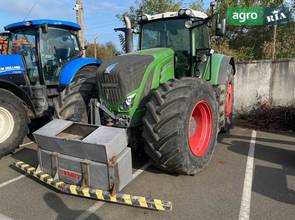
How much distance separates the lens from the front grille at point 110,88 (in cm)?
404

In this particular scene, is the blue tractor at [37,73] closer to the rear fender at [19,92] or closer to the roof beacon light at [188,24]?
the rear fender at [19,92]

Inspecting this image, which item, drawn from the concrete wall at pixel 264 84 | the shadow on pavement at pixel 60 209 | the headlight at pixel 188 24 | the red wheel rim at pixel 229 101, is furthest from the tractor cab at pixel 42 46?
the concrete wall at pixel 264 84

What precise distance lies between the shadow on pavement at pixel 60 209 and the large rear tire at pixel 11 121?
1675mm

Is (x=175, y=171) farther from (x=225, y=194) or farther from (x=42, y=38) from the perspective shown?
(x=42, y=38)

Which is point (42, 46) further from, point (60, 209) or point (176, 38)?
point (60, 209)

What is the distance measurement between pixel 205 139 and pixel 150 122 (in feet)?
4.08

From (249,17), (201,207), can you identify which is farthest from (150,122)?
(249,17)

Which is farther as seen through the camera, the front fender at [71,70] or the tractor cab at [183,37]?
the front fender at [71,70]

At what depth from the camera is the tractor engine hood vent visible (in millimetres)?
4000

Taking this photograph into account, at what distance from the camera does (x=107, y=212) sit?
11.0 ft

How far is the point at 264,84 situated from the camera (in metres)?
8.12

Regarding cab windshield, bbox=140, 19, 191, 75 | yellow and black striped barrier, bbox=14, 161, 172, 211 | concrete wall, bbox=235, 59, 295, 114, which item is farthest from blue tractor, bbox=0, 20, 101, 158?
concrete wall, bbox=235, 59, 295, 114

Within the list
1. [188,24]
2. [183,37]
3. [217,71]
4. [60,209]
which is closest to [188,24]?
[188,24]

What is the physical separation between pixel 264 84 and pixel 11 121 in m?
6.28
